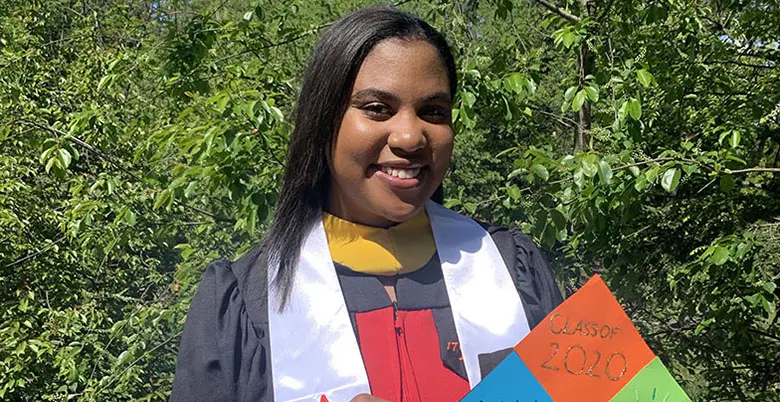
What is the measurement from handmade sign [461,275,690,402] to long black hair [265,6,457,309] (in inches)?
16.8

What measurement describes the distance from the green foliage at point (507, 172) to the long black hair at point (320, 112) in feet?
3.95

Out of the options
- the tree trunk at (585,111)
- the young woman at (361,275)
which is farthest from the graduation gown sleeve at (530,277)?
the tree trunk at (585,111)

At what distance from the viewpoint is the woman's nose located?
1412mm

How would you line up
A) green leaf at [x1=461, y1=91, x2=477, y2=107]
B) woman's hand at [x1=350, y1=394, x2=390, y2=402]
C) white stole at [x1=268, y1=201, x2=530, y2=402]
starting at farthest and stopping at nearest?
green leaf at [x1=461, y1=91, x2=477, y2=107]
white stole at [x1=268, y1=201, x2=530, y2=402]
woman's hand at [x1=350, y1=394, x2=390, y2=402]

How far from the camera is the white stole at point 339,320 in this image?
1466 mm

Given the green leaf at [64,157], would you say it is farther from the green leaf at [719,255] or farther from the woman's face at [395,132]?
the green leaf at [719,255]

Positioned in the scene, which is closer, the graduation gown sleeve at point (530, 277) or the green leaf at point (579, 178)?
the graduation gown sleeve at point (530, 277)

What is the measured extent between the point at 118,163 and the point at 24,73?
2.21m

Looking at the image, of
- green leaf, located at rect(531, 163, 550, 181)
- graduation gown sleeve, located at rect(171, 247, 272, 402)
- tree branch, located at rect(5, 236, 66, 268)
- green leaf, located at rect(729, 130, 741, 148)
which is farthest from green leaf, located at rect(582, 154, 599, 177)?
tree branch, located at rect(5, 236, 66, 268)

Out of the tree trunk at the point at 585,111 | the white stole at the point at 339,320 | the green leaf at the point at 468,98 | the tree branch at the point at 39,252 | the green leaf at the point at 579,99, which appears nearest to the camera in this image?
the white stole at the point at 339,320

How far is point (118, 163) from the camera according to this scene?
425 cm

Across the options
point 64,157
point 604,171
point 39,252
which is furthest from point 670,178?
A: point 39,252

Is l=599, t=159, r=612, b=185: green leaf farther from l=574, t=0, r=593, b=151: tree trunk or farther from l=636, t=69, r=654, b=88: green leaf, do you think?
l=574, t=0, r=593, b=151: tree trunk

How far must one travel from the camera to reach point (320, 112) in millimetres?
1492
